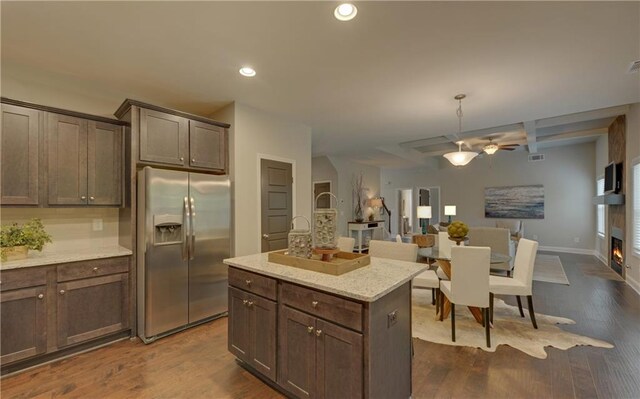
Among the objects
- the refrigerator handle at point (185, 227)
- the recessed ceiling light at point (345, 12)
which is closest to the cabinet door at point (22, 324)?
the refrigerator handle at point (185, 227)

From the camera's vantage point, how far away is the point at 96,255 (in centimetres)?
270

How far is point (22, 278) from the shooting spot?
2320mm

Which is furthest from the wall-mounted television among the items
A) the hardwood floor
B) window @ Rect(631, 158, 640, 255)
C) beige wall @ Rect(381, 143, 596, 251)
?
the hardwood floor

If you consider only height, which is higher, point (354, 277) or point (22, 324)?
point (354, 277)

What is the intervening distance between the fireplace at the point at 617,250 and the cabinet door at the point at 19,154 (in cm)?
842

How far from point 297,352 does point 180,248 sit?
1.91m

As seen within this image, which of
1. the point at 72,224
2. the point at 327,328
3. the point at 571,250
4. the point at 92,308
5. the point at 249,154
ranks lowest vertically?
the point at 571,250

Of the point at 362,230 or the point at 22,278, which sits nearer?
the point at 22,278

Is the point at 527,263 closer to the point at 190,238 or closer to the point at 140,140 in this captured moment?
the point at 190,238

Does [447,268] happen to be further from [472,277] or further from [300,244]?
[300,244]

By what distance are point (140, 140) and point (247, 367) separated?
8.12 ft

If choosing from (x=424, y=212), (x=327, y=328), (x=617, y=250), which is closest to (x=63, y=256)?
(x=327, y=328)

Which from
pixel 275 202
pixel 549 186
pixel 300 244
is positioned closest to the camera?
pixel 300 244

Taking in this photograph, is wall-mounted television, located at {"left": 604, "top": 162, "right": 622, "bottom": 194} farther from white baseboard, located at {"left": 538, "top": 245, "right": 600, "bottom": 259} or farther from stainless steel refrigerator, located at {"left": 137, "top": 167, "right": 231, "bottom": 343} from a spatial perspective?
stainless steel refrigerator, located at {"left": 137, "top": 167, "right": 231, "bottom": 343}
